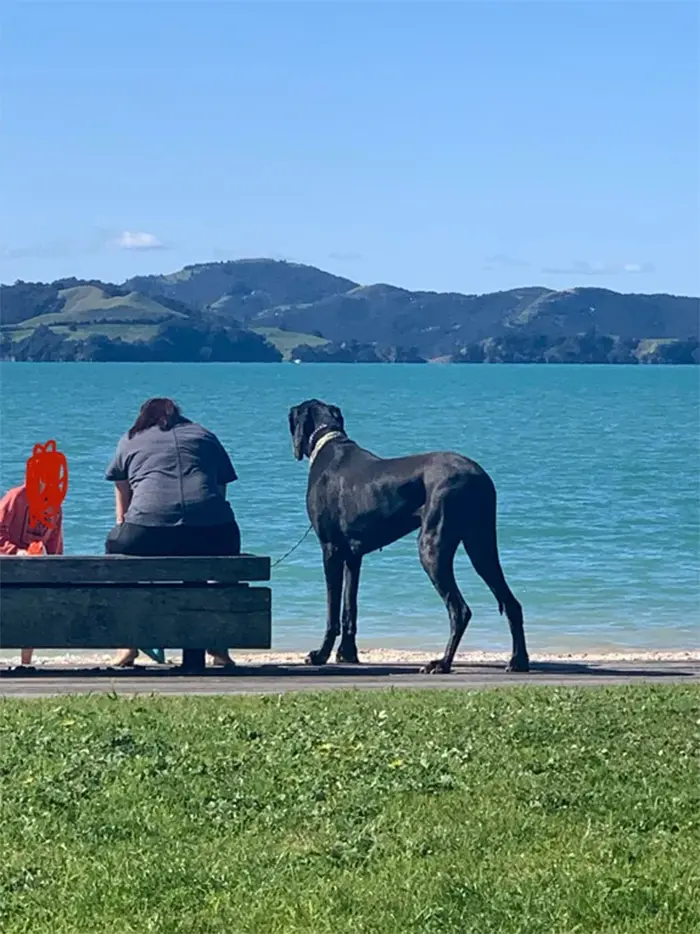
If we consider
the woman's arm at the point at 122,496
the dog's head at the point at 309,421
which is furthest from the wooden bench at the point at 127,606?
the dog's head at the point at 309,421

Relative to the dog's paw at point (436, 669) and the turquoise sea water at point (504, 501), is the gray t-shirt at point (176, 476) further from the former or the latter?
the turquoise sea water at point (504, 501)

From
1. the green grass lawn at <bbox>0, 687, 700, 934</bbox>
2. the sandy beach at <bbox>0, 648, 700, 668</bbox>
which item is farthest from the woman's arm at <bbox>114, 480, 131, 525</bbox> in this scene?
the green grass lawn at <bbox>0, 687, 700, 934</bbox>

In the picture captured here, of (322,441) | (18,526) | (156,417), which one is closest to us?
(156,417)

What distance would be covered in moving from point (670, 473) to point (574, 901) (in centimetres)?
4157

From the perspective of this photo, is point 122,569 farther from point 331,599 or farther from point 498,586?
point 498,586

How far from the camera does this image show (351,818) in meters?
6.48

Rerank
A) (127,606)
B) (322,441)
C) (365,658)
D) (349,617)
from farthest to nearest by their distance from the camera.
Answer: (365,658) < (322,441) < (349,617) < (127,606)

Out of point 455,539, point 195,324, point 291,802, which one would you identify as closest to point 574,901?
point 291,802

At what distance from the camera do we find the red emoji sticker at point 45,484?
11.5 meters

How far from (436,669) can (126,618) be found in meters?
1.85

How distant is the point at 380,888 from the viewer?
19.0 ft

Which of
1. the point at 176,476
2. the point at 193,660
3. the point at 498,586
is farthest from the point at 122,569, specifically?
the point at 498,586

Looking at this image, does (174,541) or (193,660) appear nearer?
(193,660)

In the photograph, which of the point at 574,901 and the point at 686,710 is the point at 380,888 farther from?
the point at 686,710
